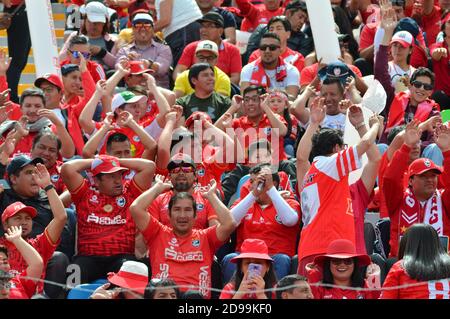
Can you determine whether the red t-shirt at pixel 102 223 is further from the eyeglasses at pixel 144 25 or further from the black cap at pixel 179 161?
the eyeglasses at pixel 144 25

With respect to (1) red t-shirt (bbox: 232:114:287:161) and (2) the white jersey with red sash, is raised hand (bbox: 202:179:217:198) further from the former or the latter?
(1) red t-shirt (bbox: 232:114:287:161)

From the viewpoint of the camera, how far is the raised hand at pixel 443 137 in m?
11.7

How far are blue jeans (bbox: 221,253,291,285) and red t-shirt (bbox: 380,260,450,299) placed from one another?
1.59 meters

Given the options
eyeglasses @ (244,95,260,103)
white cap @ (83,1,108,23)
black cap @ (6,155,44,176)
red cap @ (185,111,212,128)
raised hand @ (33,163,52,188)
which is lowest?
raised hand @ (33,163,52,188)

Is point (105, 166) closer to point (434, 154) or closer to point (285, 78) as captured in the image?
point (434, 154)

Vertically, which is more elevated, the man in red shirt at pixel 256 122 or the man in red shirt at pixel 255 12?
the man in red shirt at pixel 255 12

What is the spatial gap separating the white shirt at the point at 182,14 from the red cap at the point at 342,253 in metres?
6.27

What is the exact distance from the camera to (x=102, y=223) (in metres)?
12.0

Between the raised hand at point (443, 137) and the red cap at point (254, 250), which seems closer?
the red cap at point (254, 250)

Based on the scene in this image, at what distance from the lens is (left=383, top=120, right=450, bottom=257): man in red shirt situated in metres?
11.7

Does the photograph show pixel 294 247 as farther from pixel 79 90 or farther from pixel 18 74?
pixel 18 74

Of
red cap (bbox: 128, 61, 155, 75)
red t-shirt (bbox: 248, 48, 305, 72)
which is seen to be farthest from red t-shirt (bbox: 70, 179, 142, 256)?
red t-shirt (bbox: 248, 48, 305, 72)

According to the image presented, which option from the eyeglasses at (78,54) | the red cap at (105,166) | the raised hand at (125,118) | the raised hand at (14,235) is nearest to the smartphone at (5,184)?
the red cap at (105,166)

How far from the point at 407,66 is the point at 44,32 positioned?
3.91 meters
